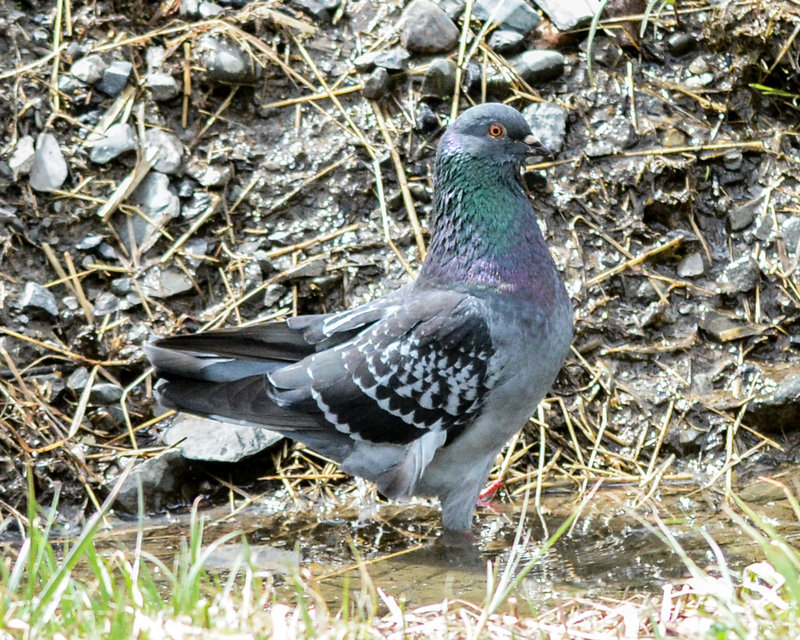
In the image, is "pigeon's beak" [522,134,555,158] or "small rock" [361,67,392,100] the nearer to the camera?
"pigeon's beak" [522,134,555,158]

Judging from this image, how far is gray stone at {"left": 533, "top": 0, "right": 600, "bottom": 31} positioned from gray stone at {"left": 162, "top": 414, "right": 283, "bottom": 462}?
9.58ft

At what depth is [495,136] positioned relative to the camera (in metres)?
4.88

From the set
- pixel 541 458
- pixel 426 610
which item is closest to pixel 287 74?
pixel 541 458

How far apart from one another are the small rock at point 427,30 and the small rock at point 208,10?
1.10 meters

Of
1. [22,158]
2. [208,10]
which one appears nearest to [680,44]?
[208,10]

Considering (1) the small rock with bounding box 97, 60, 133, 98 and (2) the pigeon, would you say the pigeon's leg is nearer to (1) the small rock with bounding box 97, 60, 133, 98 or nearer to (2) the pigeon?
(2) the pigeon

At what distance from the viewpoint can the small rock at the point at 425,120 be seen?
613 centimetres

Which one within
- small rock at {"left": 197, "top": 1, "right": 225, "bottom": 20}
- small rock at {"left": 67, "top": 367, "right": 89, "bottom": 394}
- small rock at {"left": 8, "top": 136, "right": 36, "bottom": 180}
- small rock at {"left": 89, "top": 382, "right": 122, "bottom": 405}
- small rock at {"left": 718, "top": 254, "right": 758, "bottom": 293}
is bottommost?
small rock at {"left": 89, "top": 382, "right": 122, "bottom": 405}

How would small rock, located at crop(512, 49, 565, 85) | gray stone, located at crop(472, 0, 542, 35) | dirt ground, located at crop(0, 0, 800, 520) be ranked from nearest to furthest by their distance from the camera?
dirt ground, located at crop(0, 0, 800, 520), small rock, located at crop(512, 49, 565, 85), gray stone, located at crop(472, 0, 542, 35)

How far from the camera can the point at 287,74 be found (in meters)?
6.32

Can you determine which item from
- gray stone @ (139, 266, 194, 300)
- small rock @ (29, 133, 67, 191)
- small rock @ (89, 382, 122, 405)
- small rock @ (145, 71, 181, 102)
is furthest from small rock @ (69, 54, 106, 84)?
small rock @ (89, 382, 122, 405)

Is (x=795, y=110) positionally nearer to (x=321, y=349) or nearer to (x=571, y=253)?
(x=571, y=253)

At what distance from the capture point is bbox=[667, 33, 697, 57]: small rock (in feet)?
20.7

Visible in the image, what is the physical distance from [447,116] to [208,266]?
1.60m
